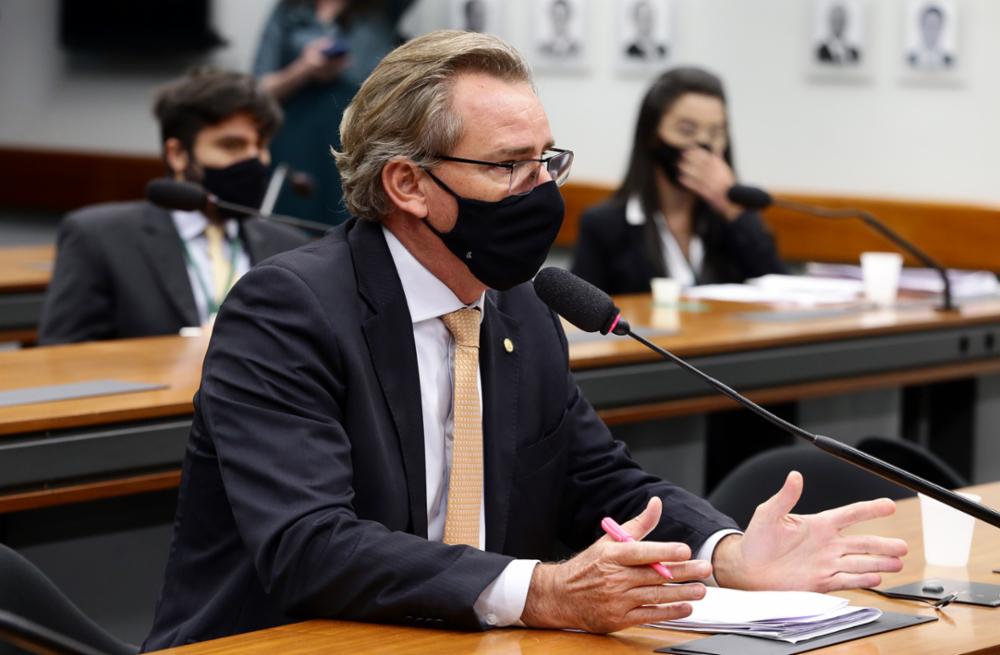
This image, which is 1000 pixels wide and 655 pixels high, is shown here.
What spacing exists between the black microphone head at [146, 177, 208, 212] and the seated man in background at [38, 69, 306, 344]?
0.97ft

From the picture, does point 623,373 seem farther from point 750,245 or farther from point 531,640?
point 531,640

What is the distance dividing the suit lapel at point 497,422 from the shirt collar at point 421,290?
2.9 inches

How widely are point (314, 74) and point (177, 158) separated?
2.49 m

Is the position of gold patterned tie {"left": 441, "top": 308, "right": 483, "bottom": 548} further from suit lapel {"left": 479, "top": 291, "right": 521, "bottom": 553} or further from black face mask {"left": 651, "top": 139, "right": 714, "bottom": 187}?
black face mask {"left": 651, "top": 139, "right": 714, "bottom": 187}

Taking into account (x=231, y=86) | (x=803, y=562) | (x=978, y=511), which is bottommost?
(x=803, y=562)

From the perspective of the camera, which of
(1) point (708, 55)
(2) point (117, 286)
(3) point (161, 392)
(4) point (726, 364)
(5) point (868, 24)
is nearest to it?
(3) point (161, 392)

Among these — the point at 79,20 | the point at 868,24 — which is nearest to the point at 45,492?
the point at 868,24

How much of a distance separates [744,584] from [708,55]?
4.62 metres

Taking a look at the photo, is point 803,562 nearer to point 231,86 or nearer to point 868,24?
point 231,86

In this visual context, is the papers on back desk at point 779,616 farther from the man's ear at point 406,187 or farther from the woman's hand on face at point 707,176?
the woman's hand on face at point 707,176

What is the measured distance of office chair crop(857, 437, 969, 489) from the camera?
2648 mm

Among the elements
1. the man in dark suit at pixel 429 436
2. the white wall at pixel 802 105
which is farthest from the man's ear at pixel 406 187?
the white wall at pixel 802 105

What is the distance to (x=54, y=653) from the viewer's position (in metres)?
1.50

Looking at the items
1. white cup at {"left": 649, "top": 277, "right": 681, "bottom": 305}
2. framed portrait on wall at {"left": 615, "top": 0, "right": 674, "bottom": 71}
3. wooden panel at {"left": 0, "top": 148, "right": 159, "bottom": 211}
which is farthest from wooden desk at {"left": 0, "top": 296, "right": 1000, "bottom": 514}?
wooden panel at {"left": 0, "top": 148, "right": 159, "bottom": 211}
